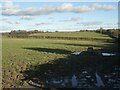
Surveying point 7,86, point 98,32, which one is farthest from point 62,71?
point 98,32

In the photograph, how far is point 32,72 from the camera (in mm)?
14984

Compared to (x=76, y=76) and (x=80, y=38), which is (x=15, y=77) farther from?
(x=80, y=38)

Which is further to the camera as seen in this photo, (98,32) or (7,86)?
(98,32)

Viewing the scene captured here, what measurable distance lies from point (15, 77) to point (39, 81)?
5.07ft

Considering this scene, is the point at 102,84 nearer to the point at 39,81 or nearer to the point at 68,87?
the point at 68,87

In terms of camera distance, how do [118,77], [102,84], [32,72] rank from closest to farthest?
[102,84] < [118,77] < [32,72]

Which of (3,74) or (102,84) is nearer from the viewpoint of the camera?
(102,84)

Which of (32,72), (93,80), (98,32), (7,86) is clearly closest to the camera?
(7,86)

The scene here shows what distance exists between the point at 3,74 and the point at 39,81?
256cm

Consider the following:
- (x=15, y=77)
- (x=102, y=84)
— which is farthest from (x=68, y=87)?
(x=15, y=77)

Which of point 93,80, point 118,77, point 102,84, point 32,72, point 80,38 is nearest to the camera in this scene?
point 102,84

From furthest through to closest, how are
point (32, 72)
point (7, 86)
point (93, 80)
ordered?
1. point (32, 72)
2. point (93, 80)
3. point (7, 86)

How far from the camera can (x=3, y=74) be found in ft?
46.2

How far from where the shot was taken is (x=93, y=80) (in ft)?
42.4
